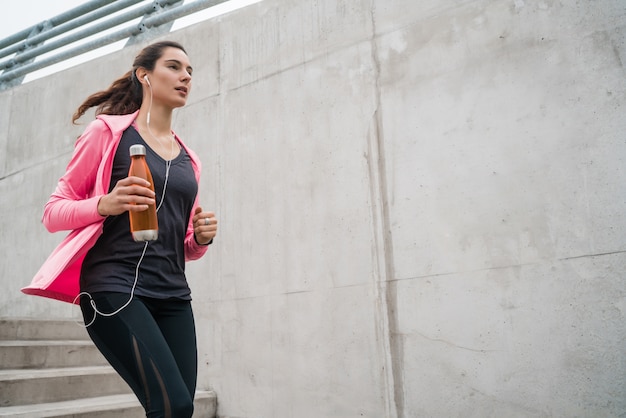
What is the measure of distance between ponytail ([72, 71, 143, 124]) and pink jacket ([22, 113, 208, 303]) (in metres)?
0.17

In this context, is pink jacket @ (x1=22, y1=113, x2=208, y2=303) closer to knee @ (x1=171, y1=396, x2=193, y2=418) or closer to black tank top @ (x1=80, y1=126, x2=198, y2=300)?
black tank top @ (x1=80, y1=126, x2=198, y2=300)


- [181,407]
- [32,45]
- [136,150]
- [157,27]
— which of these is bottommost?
[181,407]

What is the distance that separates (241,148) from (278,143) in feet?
1.03

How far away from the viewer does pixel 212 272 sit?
3996 mm

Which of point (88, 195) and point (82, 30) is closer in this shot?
point (88, 195)

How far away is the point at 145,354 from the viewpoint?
5.53 feet

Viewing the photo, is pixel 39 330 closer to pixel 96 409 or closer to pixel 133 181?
pixel 96 409

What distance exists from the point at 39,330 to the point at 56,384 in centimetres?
74

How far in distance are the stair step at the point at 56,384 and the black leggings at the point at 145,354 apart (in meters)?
1.73

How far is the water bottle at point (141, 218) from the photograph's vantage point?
1713 mm

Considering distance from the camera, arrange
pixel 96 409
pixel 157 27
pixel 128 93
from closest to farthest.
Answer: pixel 128 93, pixel 96 409, pixel 157 27

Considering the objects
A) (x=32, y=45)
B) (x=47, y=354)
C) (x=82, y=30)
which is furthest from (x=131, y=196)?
(x=32, y=45)

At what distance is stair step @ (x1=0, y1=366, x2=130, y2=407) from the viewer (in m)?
3.17

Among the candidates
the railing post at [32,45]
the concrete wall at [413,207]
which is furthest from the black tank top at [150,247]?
the railing post at [32,45]
